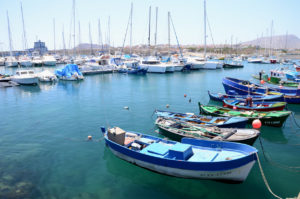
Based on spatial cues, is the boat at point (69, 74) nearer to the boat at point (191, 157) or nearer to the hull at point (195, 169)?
the boat at point (191, 157)

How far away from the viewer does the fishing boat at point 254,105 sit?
22234mm

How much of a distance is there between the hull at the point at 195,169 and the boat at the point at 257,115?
927 centimetres

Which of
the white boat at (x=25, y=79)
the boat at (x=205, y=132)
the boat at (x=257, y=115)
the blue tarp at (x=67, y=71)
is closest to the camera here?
the boat at (x=205, y=132)

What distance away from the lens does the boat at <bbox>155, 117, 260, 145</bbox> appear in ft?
48.4

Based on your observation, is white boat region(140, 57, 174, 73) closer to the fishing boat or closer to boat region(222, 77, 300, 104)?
boat region(222, 77, 300, 104)

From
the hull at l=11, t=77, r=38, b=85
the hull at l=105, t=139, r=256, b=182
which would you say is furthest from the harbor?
the hull at l=11, t=77, r=38, b=85

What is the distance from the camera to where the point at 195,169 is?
12.1 m

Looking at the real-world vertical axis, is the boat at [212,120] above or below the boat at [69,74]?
below

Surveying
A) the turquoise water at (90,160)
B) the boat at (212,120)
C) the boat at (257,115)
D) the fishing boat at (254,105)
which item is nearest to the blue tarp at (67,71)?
the turquoise water at (90,160)

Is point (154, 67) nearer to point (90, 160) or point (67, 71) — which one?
point (67, 71)

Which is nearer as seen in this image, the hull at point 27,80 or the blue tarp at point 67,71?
the hull at point 27,80

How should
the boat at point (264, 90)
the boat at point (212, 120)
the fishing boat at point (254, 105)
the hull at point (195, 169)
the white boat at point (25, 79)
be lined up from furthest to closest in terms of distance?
the white boat at point (25, 79) → the boat at point (264, 90) → the fishing boat at point (254, 105) → the boat at point (212, 120) → the hull at point (195, 169)

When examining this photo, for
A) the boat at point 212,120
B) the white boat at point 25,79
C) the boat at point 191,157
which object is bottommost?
the boat at point 191,157

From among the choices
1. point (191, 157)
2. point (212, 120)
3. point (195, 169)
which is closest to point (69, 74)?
point (212, 120)
